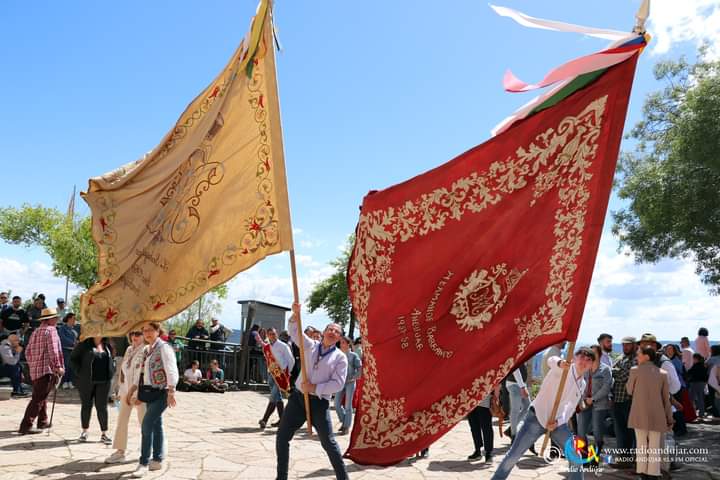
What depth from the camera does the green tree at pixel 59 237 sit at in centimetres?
3612

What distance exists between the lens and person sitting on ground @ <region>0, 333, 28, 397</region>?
1314 cm

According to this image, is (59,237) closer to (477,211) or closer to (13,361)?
(13,361)

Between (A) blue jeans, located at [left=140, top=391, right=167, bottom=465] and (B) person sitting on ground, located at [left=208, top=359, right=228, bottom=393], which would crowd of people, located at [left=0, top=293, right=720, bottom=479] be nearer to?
(A) blue jeans, located at [left=140, top=391, right=167, bottom=465]

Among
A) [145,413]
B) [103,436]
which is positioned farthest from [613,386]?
[103,436]

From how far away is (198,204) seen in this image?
6242mm

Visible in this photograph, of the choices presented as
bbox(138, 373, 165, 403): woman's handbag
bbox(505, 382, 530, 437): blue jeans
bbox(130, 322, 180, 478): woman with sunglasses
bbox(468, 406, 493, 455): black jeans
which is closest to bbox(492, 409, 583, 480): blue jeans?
bbox(468, 406, 493, 455): black jeans

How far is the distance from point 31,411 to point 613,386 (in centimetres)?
913

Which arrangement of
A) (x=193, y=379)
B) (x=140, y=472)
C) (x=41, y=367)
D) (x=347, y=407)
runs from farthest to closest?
(x=193, y=379), (x=347, y=407), (x=41, y=367), (x=140, y=472)

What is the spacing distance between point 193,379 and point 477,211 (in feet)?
47.2

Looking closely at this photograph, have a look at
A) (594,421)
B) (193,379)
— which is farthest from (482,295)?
(193,379)

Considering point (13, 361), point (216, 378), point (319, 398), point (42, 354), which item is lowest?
point (216, 378)

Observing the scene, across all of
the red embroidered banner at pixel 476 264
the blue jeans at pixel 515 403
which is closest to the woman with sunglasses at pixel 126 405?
the red embroidered banner at pixel 476 264

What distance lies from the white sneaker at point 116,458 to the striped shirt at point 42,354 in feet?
8.31

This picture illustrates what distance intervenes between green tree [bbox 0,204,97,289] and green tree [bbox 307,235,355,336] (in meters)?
16.2
